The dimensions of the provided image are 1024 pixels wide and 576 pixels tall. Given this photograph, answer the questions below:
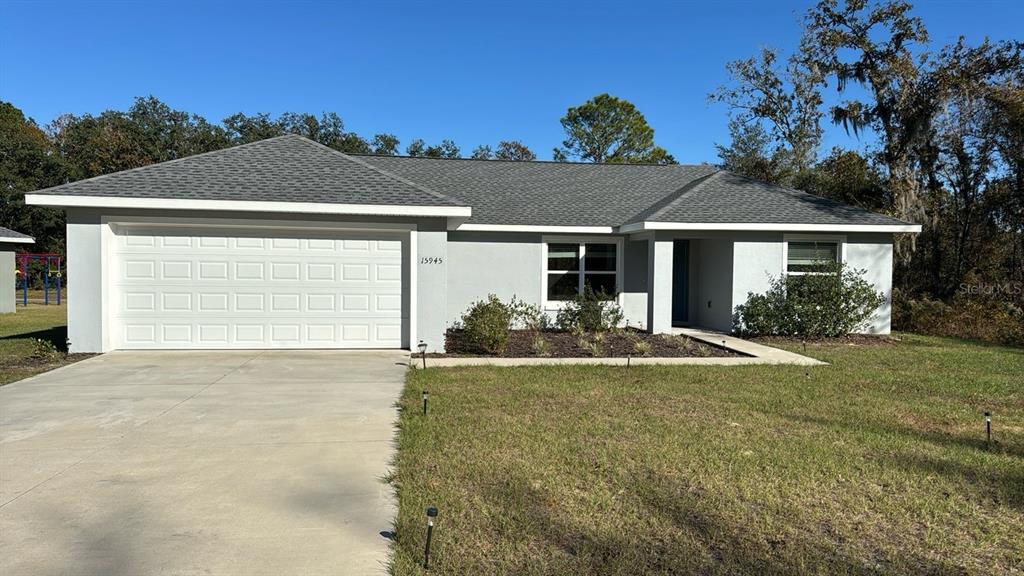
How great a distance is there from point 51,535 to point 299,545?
1.55 metres

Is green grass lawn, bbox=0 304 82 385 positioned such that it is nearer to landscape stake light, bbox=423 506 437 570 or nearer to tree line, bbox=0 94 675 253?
landscape stake light, bbox=423 506 437 570

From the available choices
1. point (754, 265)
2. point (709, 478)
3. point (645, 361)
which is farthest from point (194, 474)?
point (754, 265)

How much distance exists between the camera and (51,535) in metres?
3.73

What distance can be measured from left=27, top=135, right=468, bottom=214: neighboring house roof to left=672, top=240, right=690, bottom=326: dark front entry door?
7.47m

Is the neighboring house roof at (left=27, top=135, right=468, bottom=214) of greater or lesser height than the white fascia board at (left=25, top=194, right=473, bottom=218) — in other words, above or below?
above

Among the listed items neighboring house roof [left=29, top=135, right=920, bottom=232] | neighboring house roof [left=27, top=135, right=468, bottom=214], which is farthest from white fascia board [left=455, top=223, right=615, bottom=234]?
neighboring house roof [left=27, top=135, right=468, bottom=214]

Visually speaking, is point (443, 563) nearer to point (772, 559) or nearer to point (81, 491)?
→ point (772, 559)

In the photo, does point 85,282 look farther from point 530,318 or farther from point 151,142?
point 151,142

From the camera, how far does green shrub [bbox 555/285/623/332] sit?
13.6 metres

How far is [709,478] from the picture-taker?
4.81 metres

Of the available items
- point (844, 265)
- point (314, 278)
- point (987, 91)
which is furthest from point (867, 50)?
point (314, 278)

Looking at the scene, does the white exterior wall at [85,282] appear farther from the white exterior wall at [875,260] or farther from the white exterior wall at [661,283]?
the white exterior wall at [875,260]

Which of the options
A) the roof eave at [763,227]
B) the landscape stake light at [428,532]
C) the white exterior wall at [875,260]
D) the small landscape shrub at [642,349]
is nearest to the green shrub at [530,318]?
the roof eave at [763,227]

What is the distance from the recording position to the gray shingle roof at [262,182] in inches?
404
